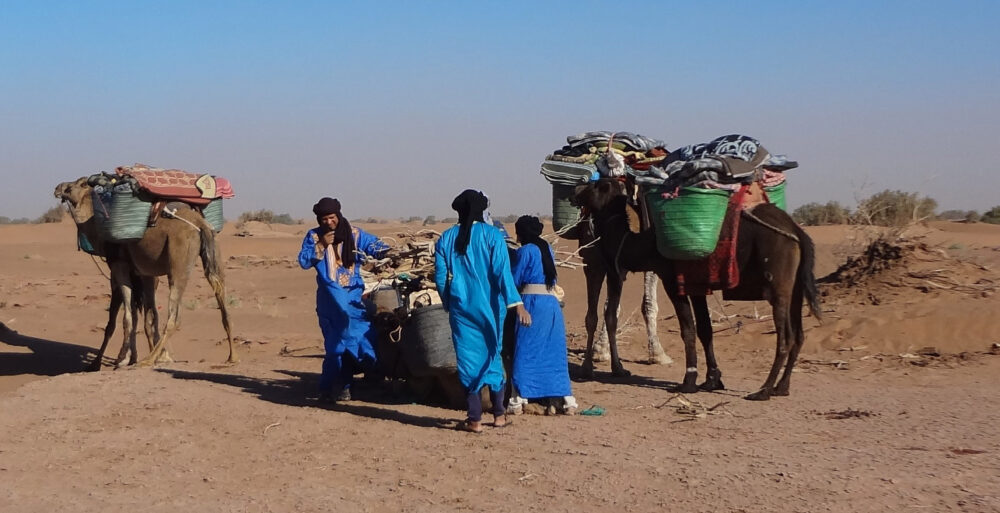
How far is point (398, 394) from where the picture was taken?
A: 9.94m

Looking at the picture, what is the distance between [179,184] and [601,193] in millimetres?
4923

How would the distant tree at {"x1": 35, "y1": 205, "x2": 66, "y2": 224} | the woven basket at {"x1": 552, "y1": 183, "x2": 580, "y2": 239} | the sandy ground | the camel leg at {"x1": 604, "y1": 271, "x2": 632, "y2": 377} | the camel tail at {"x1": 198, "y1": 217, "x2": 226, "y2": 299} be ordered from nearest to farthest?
the sandy ground
the camel leg at {"x1": 604, "y1": 271, "x2": 632, "y2": 377}
the woven basket at {"x1": 552, "y1": 183, "x2": 580, "y2": 239}
the camel tail at {"x1": 198, "y1": 217, "x2": 226, "y2": 299}
the distant tree at {"x1": 35, "y1": 205, "x2": 66, "y2": 224}

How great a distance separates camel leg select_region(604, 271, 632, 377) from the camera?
11.4 meters

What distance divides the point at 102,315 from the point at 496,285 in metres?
12.7

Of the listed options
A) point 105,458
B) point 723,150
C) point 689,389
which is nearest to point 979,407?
point 689,389

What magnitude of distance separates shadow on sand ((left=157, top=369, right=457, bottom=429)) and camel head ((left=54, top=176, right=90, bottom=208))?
239 cm

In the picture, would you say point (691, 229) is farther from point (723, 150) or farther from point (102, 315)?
point (102, 315)

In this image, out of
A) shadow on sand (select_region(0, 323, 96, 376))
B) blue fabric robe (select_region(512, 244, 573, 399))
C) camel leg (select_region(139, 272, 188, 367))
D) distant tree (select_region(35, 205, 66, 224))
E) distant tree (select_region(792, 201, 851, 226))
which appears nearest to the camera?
blue fabric robe (select_region(512, 244, 573, 399))

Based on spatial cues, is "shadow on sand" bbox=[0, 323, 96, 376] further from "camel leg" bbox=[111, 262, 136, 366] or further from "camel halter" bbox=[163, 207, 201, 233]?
"camel halter" bbox=[163, 207, 201, 233]

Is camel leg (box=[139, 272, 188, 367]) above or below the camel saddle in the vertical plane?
below

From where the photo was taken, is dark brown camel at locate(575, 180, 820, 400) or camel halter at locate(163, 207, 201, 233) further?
camel halter at locate(163, 207, 201, 233)

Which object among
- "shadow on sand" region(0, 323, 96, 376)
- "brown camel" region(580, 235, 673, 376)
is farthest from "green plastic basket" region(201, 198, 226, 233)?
"brown camel" region(580, 235, 673, 376)

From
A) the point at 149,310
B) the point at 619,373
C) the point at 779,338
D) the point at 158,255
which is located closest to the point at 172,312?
the point at 158,255

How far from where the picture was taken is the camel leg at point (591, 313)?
37.6ft
